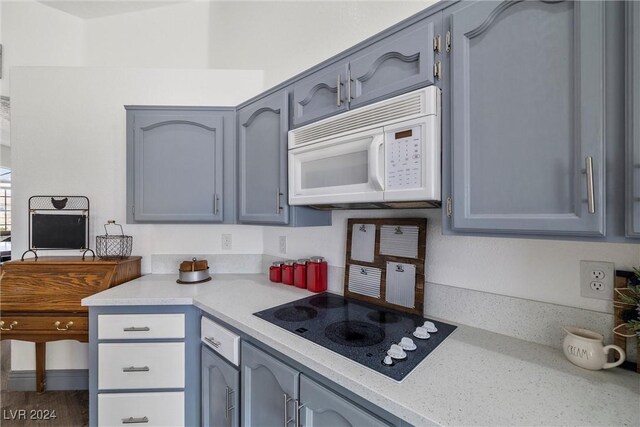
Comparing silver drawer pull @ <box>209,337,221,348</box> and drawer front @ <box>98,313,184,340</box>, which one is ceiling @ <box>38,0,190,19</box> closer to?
drawer front @ <box>98,313,184,340</box>

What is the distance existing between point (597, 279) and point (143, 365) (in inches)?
80.4

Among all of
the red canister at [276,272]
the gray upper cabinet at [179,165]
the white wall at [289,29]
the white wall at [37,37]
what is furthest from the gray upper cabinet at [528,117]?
the white wall at [37,37]

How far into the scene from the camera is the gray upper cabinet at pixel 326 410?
0.82 m

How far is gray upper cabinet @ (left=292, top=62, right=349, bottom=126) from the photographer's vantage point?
1246mm

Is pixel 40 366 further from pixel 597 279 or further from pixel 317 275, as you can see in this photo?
pixel 597 279

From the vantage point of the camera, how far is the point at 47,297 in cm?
177

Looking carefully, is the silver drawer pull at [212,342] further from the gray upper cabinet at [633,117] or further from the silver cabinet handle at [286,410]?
the gray upper cabinet at [633,117]

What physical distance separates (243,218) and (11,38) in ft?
8.31

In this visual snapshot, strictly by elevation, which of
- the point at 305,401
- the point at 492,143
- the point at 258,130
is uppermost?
the point at 258,130

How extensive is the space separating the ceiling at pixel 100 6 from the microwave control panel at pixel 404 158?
258 cm

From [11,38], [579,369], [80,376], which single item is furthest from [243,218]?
[11,38]

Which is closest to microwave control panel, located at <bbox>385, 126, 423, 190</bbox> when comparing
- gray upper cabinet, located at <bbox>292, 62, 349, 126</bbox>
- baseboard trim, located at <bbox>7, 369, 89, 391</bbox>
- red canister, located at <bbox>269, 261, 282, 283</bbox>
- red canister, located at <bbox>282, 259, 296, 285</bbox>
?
gray upper cabinet, located at <bbox>292, 62, 349, 126</bbox>

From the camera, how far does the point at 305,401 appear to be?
98cm

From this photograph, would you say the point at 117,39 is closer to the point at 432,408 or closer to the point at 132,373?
the point at 132,373
